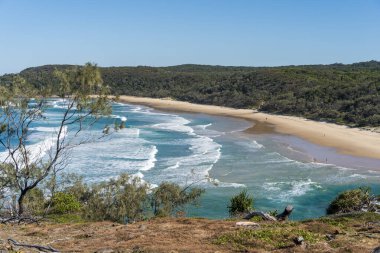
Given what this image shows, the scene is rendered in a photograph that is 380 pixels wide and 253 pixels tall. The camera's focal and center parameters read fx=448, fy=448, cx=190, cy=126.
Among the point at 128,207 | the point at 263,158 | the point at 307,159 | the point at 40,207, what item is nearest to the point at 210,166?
the point at 263,158

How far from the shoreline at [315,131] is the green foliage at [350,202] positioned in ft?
64.3

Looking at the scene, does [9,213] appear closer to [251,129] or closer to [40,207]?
[40,207]

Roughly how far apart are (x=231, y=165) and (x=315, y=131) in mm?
23852

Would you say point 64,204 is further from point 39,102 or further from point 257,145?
point 257,145

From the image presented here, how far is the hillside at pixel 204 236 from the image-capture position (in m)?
11.1

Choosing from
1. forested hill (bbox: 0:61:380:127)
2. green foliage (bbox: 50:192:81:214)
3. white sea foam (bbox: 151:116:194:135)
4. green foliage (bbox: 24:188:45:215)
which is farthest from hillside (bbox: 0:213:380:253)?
white sea foam (bbox: 151:116:194:135)

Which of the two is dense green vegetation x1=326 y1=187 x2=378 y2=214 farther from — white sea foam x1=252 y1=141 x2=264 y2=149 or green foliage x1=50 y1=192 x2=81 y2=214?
white sea foam x1=252 y1=141 x2=264 y2=149

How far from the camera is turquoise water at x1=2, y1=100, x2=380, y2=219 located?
28.8 m

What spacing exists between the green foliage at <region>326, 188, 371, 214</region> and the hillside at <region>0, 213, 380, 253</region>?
7104 mm

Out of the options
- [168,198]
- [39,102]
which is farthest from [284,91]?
[39,102]

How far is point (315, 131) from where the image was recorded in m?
58.0

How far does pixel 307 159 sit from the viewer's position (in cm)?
4069

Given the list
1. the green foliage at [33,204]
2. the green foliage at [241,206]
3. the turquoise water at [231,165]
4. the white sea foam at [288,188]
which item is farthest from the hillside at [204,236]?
the white sea foam at [288,188]

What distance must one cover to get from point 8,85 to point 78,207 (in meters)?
8.95
